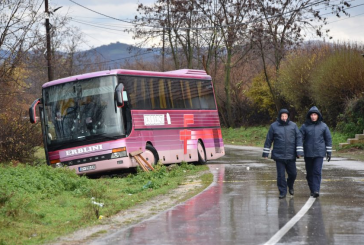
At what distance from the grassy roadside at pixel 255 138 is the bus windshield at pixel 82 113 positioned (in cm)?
1381

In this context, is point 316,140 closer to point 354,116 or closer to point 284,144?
point 284,144

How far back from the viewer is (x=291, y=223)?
10289 mm

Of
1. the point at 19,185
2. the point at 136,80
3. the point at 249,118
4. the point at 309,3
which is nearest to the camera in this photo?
the point at 19,185

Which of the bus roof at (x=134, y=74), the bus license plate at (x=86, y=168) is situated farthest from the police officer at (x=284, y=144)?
the bus roof at (x=134, y=74)

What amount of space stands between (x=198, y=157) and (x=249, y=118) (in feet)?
119

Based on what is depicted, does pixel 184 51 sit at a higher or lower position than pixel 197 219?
higher

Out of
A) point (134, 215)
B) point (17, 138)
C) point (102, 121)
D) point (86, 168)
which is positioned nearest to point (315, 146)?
point (134, 215)

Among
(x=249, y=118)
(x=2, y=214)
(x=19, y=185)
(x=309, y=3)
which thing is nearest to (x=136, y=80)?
(x=19, y=185)

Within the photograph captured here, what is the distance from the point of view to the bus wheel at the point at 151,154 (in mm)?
22250

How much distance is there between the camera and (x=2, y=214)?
36.2 ft

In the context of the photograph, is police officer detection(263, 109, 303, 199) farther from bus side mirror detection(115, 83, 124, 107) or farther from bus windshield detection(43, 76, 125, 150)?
bus windshield detection(43, 76, 125, 150)

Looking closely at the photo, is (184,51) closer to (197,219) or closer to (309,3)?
(309,3)

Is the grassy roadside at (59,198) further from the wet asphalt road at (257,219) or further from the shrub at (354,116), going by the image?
the shrub at (354,116)

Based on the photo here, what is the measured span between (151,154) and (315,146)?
969 cm
